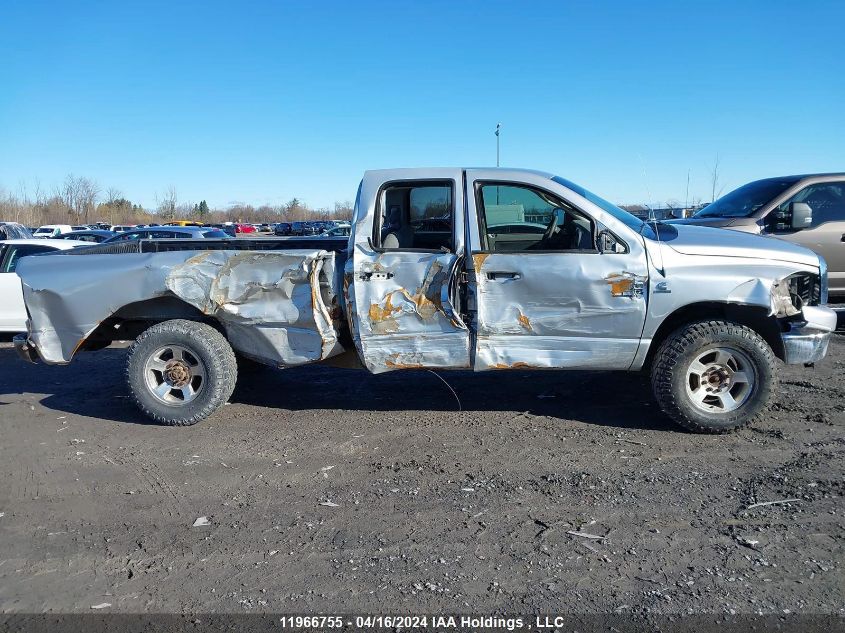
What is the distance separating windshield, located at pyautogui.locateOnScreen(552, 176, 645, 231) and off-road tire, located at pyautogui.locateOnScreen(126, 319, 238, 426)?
3.08 meters

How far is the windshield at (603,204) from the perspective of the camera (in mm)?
5312

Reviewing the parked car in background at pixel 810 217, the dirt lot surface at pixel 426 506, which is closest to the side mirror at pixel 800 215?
Answer: the parked car in background at pixel 810 217

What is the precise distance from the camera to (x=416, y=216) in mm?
5969

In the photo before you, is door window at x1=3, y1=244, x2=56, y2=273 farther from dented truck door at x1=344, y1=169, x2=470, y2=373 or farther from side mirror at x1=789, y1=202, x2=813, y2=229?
side mirror at x1=789, y1=202, x2=813, y2=229

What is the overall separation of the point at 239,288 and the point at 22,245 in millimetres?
6163

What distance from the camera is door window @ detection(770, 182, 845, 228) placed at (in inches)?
338

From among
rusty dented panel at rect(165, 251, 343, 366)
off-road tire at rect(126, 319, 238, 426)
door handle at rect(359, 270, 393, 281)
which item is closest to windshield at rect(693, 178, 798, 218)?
door handle at rect(359, 270, 393, 281)

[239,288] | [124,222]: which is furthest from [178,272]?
[124,222]

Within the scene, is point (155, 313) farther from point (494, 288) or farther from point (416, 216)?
point (494, 288)

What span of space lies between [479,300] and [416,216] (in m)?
1.16

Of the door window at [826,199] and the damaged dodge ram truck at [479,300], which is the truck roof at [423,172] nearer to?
the damaged dodge ram truck at [479,300]

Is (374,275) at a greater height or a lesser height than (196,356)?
greater

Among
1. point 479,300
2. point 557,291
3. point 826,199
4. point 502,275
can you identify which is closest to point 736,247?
point 557,291

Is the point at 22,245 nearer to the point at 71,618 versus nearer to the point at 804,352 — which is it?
the point at 71,618
